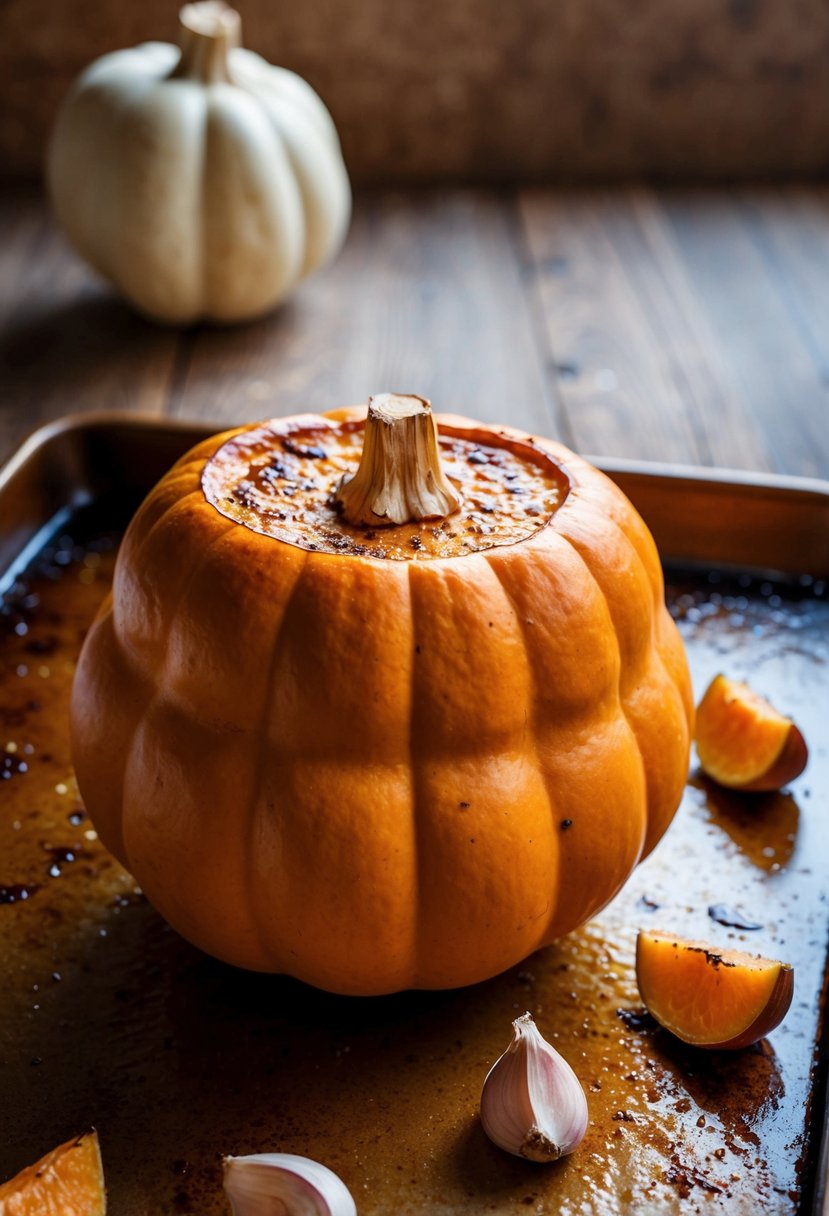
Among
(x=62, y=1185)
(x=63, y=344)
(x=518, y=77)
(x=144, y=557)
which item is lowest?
(x=63, y=344)

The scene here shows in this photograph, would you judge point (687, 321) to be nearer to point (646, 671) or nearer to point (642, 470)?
point (642, 470)

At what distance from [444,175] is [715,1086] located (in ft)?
6.72

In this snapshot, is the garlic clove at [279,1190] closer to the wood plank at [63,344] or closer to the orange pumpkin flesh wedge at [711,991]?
the orange pumpkin flesh wedge at [711,991]

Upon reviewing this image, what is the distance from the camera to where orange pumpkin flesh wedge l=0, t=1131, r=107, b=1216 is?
72 centimetres

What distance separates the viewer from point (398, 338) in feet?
6.47

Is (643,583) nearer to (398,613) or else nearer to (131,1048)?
(398,613)

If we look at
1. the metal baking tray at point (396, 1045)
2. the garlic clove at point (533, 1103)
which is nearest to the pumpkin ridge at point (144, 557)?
the metal baking tray at point (396, 1045)

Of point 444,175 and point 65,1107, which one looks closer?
point 65,1107

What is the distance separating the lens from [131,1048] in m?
0.85

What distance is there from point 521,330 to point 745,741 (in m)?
1.09

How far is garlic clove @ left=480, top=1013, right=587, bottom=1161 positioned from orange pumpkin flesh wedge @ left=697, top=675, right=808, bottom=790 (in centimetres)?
38

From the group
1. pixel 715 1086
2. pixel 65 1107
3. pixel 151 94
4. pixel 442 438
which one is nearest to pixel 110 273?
pixel 151 94

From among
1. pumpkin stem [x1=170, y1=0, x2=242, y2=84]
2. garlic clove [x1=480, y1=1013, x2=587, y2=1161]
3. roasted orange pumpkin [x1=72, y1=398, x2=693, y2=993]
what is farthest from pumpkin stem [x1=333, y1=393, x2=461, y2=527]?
pumpkin stem [x1=170, y1=0, x2=242, y2=84]

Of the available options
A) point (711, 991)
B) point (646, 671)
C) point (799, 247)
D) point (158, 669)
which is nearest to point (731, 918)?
point (711, 991)
